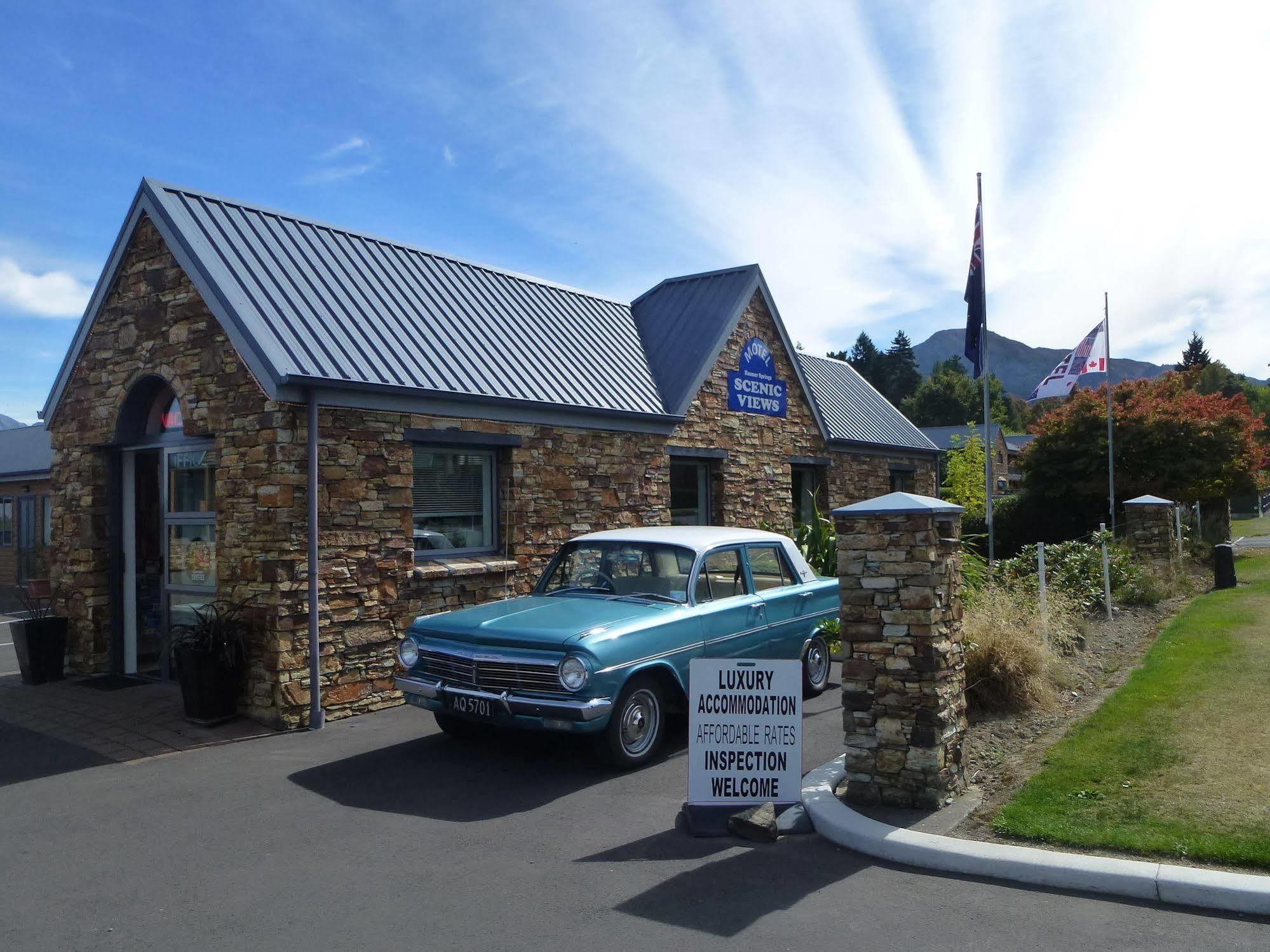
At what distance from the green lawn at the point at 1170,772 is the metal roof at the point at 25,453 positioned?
21.4 meters

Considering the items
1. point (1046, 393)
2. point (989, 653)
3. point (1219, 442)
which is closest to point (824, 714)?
point (989, 653)

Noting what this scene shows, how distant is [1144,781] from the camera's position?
5914 millimetres

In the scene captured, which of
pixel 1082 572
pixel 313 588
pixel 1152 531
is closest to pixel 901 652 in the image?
pixel 313 588

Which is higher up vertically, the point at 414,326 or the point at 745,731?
the point at 414,326

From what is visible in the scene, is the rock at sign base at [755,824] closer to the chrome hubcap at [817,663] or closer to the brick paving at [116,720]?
the chrome hubcap at [817,663]

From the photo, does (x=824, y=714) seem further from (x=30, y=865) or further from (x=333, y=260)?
(x=333, y=260)

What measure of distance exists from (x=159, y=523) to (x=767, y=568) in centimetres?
695

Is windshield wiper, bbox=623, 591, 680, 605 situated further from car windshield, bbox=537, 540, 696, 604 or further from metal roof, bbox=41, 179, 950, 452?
metal roof, bbox=41, 179, 950, 452

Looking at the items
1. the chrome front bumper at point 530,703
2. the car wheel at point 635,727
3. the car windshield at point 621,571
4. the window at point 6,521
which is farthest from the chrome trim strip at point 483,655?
the window at point 6,521

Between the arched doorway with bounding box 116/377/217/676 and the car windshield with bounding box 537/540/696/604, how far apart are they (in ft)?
11.9

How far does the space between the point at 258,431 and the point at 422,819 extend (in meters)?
4.22

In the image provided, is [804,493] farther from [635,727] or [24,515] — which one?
[24,515]

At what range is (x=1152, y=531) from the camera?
15.4 meters

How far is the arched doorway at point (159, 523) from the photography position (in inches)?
383
